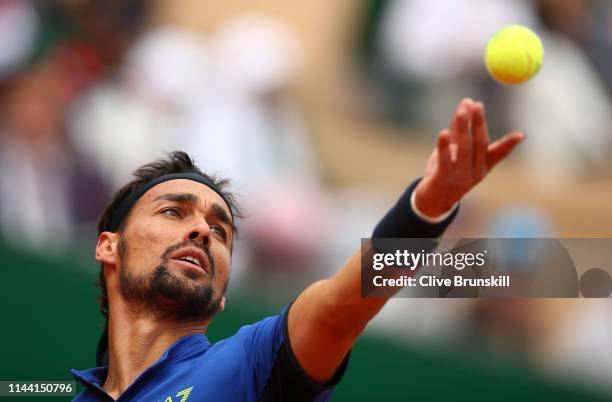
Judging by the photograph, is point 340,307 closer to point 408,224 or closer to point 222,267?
point 408,224

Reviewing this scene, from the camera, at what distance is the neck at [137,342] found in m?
4.05

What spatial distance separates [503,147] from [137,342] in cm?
181

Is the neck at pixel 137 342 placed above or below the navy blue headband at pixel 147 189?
below

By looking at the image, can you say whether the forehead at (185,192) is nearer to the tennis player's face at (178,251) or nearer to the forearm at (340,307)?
the tennis player's face at (178,251)

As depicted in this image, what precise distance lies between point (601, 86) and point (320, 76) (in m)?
2.56

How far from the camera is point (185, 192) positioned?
4.36 meters

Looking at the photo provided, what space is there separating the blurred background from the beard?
2.46 metres

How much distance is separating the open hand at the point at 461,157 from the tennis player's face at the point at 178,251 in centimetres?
126

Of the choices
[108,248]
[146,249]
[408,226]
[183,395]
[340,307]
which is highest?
[108,248]

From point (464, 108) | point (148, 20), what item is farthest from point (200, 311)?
point (148, 20)

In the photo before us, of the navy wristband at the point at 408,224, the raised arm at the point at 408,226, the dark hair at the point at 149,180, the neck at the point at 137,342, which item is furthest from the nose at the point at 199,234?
the navy wristband at the point at 408,224

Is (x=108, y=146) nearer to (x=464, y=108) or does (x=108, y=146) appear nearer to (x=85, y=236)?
(x=85, y=236)

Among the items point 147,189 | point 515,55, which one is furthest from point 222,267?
point 515,55

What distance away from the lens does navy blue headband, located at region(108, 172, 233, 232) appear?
450 cm
